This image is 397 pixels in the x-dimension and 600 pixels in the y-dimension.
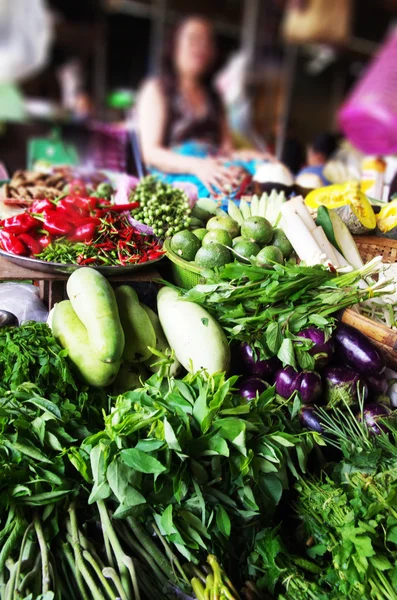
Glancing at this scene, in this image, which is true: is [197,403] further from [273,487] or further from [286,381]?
[286,381]

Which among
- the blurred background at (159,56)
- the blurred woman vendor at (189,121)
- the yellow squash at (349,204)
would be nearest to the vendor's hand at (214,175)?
the blurred woman vendor at (189,121)

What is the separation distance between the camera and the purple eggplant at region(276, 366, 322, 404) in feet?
5.22

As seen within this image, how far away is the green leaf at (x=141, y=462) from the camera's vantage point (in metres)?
1.20

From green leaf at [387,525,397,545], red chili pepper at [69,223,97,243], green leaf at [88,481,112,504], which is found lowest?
green leaf at [88,481,112,504]

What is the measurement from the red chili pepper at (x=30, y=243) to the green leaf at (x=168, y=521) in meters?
0.95

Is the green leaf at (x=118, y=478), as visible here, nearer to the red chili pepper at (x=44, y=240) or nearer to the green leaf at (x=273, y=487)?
the green leaf at (x=273, y=487)

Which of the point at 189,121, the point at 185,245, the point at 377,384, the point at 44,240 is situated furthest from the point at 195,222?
the point at 189,121

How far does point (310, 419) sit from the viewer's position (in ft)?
5.08

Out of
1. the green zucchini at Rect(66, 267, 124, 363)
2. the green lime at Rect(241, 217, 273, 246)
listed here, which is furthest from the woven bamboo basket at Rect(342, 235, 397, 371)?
the green zucchini at Rect(66, 267, 124, 363)

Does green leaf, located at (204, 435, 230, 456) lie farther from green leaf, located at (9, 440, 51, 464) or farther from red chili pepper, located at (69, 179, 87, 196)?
red chili pepper, located at (69, 179, 87, 196)

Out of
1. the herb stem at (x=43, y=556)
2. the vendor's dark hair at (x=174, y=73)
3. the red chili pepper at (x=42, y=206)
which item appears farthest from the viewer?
the vendor's dark hair at (x=174, y=73)

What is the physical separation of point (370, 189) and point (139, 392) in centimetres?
186

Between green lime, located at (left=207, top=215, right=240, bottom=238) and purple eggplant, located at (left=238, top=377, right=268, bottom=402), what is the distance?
0.54 meters

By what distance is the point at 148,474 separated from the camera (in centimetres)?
128
